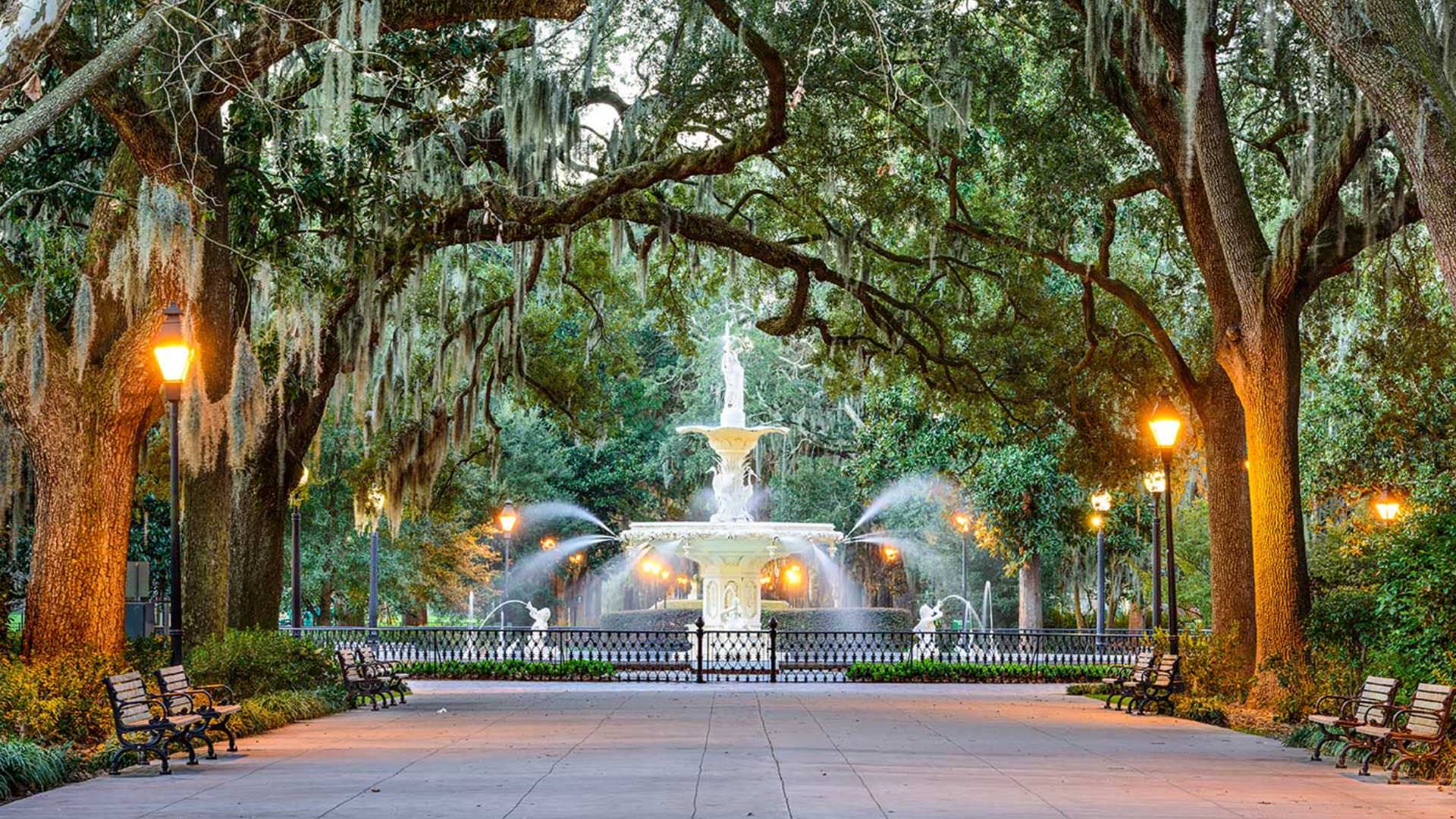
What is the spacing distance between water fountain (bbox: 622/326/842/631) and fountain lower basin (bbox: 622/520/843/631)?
0.02 metres

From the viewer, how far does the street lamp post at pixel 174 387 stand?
14125mm

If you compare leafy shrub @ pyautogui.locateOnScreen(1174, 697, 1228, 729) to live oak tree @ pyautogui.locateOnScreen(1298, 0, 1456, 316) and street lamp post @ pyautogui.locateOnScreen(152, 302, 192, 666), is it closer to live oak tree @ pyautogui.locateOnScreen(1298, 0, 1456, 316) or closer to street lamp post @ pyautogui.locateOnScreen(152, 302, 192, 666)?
live oak tree @ pyautogui.locateOnScreen(1298, 0, 1456, 316)

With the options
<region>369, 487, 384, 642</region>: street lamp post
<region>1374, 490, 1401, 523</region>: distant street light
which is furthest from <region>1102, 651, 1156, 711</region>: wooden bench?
<region>369, 487, 384, 642</region>: street lamp post

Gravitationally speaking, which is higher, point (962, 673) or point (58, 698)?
point (58, 698)

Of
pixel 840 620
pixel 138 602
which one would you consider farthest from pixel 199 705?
pixel 840 620

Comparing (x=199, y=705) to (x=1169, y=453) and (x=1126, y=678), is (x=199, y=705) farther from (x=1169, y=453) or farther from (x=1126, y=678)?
(x=1169, y=453)

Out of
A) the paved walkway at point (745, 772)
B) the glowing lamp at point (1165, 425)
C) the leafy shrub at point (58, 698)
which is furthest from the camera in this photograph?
the glowing lamp at point (1165, 425)

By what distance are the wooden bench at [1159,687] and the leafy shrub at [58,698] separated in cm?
1225

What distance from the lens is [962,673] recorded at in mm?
28453

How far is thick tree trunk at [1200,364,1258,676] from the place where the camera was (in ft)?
62.8

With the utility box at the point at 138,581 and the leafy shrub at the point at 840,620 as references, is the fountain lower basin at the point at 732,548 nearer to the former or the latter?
the leafy shrub at the point at 840,620

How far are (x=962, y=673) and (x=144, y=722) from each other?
60.5 ft

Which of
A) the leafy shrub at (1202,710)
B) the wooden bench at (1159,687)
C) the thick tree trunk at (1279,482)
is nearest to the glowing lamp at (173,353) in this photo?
the thick tree trunk at (1279,482)

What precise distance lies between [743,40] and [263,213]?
18.9 ft
